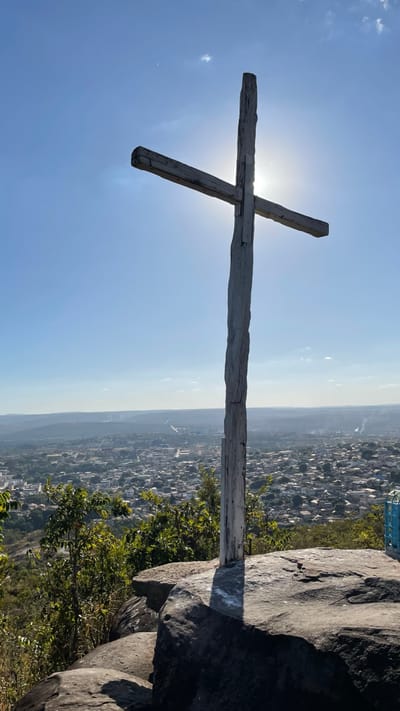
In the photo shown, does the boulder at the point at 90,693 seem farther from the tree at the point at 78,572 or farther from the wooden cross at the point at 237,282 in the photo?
the tree at the point at 78,572

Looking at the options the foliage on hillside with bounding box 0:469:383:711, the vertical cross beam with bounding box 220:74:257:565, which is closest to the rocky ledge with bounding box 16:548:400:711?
the vertical cross beam with bounding box 220:74:257:565

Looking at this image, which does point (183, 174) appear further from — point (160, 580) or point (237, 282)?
point (160, 580)

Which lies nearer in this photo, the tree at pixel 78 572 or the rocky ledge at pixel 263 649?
the rocky ledge at pixel 263 649

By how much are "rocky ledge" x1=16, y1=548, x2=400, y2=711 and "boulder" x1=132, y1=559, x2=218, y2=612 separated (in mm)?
713

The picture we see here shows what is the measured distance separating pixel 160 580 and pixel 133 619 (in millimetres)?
426

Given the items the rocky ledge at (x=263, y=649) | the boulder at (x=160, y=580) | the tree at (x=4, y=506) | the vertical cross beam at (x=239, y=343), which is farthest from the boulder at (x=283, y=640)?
the tree at (x=4, y=506)

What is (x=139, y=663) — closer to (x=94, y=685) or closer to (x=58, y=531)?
(x=94, y=685)

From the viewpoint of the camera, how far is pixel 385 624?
2531mm

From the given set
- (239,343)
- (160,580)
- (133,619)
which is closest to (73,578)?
(133,619)

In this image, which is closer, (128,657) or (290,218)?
(128,657)

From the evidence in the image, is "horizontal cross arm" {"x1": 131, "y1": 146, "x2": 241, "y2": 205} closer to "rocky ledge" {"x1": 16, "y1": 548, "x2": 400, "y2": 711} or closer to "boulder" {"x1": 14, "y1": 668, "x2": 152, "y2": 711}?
"rocky ledge" {"x1": 16, "y1": 548, "x2": 400, "y2": 711}

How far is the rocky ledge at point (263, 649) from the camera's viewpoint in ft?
7.68

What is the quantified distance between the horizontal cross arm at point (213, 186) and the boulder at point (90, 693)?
12.4 ft

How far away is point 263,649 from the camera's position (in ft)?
8.65
